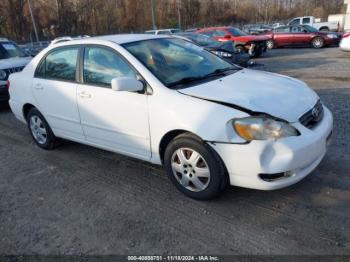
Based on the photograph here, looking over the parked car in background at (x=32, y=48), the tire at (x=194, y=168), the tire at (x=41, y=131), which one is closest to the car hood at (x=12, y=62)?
the parked car in background at (x=32, y=48)

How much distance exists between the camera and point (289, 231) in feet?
9.40

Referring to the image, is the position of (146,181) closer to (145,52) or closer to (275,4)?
(145,52)

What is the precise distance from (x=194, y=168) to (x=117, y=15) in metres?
47.3

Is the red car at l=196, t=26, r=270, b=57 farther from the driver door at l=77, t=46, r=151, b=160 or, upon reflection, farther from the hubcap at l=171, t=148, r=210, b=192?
the hubcap at l=171, t=148, r=210, b=192

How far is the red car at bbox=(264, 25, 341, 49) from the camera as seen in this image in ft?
60.8

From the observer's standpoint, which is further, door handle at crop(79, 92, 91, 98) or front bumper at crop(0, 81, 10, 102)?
front bumper at crop(0, 81, 10, 102)

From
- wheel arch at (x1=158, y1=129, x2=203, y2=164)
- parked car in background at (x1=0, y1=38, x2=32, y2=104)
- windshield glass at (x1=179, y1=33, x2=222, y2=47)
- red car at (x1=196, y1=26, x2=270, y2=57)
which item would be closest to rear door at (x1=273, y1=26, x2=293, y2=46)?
red car at (x1=196, y1=26, x2=270, y2=57)

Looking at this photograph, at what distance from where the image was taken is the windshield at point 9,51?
8782 millimetres

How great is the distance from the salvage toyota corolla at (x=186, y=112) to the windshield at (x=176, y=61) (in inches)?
0.5

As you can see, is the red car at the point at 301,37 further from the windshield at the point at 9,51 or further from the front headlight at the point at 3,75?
the front headlight at the point at 3,75

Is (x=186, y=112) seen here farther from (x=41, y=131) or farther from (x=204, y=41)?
(x=204, y=41)

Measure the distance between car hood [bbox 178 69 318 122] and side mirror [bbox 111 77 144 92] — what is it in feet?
1.50

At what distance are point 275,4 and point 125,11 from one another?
39.0m

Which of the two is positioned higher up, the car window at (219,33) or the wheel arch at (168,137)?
the car window at (219,33)
